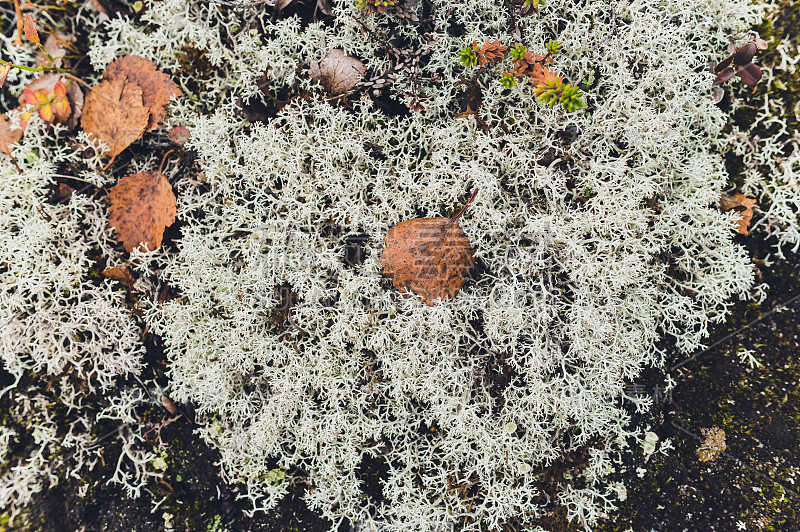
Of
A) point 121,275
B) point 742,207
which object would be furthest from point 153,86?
point 742,207

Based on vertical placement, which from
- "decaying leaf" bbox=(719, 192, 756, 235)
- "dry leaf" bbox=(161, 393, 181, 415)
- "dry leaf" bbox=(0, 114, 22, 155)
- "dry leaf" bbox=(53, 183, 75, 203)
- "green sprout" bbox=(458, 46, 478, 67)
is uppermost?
"green sprout" bbox=(458, 46, 478, 67)

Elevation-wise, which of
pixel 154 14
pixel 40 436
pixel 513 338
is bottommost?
pixel 40 436

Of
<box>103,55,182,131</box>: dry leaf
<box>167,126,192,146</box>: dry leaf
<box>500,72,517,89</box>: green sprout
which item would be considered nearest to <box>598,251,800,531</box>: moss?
<box>500,72,517,89</box>: green sprout

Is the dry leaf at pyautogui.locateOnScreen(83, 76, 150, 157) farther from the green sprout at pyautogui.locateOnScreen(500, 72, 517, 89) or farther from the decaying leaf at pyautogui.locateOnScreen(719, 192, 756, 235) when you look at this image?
the decaying leaf at pyautogui.locateOnScreen(719, 192, 756, 235)

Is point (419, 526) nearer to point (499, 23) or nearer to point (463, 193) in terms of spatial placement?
point (463, 193)

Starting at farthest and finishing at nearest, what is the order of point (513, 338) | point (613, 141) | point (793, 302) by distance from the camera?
point (793, 302), point (613, 141), point (513, 338)

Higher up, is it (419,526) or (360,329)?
(360,329)

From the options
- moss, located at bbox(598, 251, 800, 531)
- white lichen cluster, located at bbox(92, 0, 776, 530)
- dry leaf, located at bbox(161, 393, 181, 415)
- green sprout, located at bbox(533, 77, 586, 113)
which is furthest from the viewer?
dry leaf, located at bbox(161, 393, 181, 415)

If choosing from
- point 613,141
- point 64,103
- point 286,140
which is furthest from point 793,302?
point 64,103
